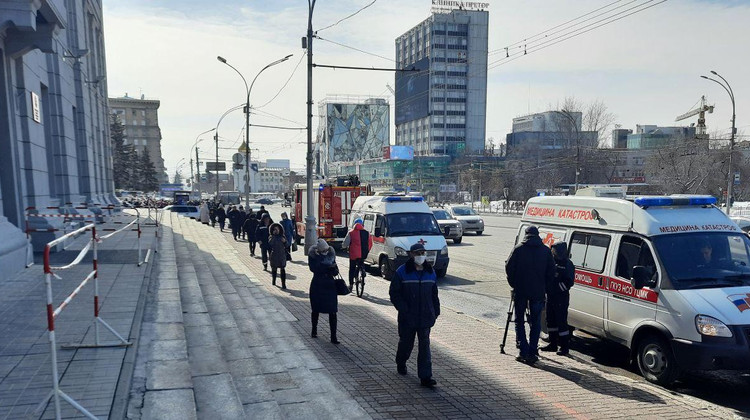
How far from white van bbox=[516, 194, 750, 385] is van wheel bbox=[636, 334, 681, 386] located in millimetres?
12

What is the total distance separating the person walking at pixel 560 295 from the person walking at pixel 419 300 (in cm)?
218

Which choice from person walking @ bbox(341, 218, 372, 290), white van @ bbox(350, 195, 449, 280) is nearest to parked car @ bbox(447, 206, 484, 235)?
white van @ bbox(350, 195, 449, 280)

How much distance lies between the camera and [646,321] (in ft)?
20.4

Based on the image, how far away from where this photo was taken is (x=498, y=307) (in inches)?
421

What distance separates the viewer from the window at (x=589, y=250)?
7203 millimetres

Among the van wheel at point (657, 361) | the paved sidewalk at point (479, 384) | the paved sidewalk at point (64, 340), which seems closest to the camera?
the paved sidewalk at point (64, 340)

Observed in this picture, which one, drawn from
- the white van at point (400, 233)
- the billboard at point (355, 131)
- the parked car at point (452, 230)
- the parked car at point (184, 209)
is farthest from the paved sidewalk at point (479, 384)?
the billboard at point (355, 131)

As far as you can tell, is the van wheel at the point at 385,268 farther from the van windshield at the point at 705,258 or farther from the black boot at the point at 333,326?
the van windshield at the point at 705,258

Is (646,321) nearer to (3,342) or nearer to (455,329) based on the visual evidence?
(455,329)

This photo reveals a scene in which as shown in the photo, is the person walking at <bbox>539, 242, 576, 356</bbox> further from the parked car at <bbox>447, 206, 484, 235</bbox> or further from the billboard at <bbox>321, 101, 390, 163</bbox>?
the billboard at <bbox>321, 101, 390, 163</bbox>

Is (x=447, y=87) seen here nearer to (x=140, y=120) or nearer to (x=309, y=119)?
(x=140, y=120)

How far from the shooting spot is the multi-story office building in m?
127

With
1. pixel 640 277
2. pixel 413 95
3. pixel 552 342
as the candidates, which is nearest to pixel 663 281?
pixel 640 277

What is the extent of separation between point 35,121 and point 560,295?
576 inches
